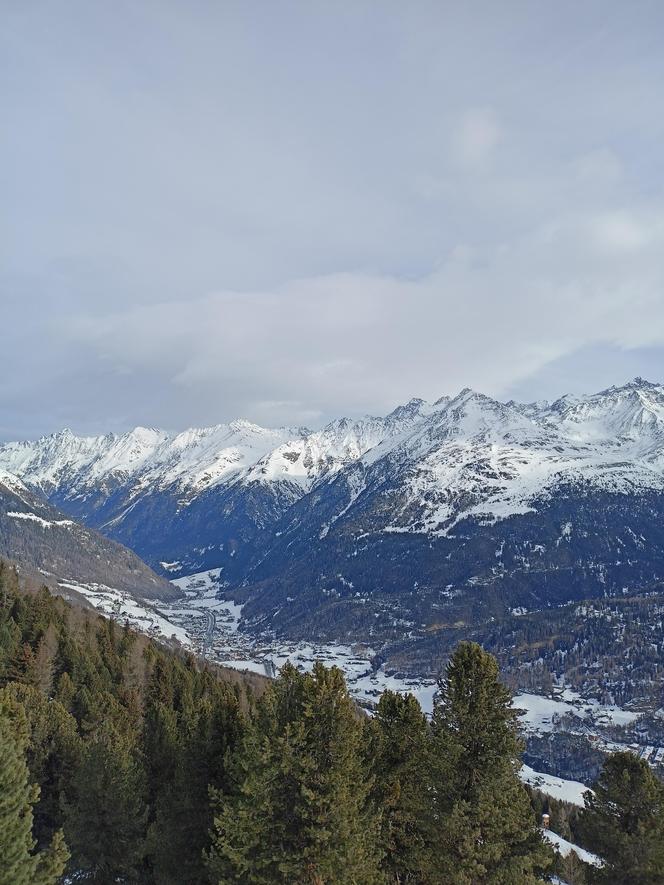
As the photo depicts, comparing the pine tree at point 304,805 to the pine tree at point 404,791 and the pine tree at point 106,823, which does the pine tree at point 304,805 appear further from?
the pine tree at point 106,823

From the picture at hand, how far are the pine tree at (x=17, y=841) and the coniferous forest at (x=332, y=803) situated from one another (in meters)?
0.08

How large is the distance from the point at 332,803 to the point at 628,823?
23.9 meters

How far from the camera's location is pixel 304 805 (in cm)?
2684

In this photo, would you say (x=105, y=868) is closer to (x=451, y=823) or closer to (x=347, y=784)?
(x=347, y=784)

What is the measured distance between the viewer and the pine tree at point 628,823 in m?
35.7

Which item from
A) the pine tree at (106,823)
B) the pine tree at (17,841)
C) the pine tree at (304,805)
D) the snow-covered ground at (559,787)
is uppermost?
the pine tree at (304,805)

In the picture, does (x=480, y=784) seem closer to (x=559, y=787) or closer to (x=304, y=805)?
(x=304, y=805)

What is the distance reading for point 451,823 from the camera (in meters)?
27.5

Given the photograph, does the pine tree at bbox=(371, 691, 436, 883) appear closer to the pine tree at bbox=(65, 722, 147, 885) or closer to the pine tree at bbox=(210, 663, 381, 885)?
the pine tree at bbox=(210, 663, 381, 885)

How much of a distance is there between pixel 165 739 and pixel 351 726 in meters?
30.7

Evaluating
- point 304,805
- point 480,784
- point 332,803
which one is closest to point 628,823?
point 480,784

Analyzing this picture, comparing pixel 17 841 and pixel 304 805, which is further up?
pixel 304 805

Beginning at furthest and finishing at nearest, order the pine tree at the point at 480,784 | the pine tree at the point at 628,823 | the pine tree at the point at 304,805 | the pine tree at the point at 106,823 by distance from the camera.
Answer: the pine tree at the point at 106,823 → the pine tree at the point at 628,823 → the pine tree at the point at 480,784 → the pine tree at the point at 304,805

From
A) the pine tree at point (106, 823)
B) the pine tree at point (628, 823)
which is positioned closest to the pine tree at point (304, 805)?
the pine tree at point (106, 823)
